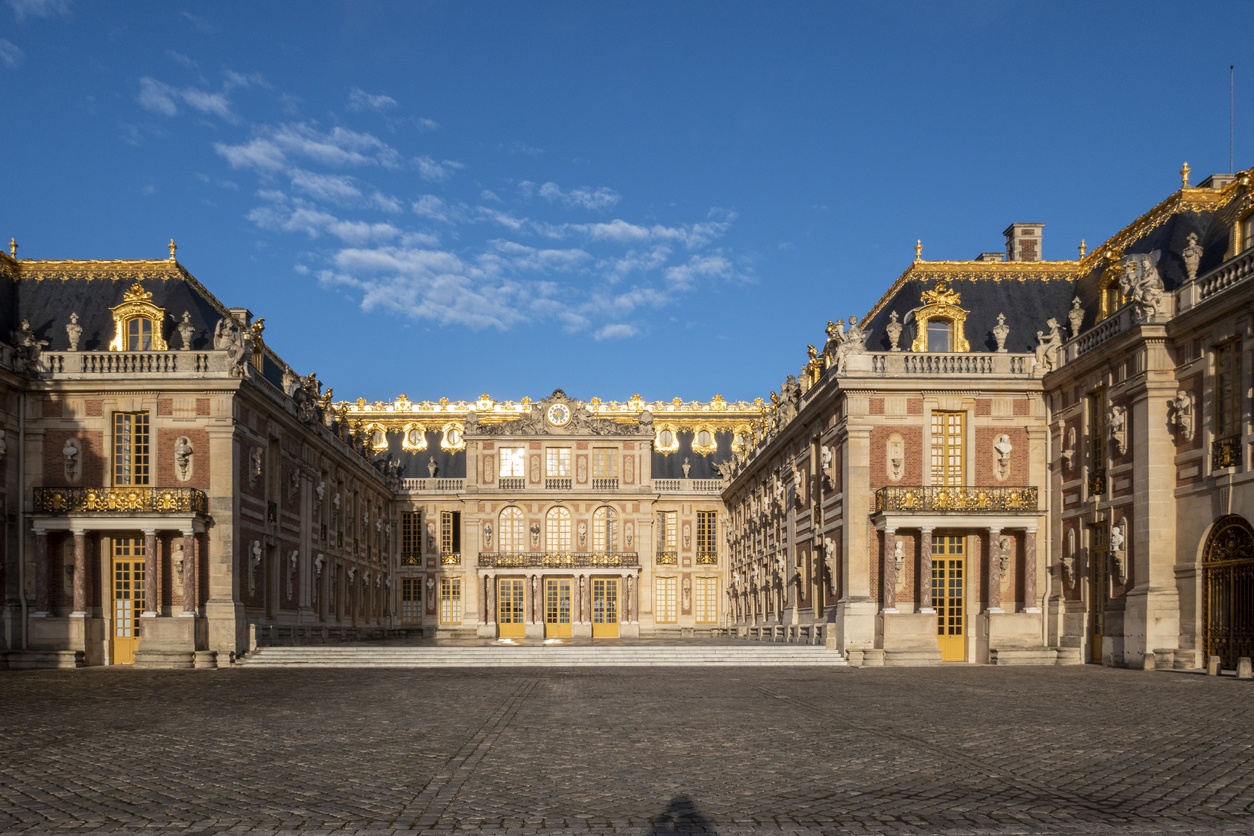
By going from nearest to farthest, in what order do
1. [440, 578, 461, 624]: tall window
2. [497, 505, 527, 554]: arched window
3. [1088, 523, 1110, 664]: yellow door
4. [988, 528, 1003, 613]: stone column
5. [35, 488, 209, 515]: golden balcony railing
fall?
[1088, 523, 1110, 664]: yellow door
[35, 488, 209, 515]: golden balcony railing
[988, 528, 1003, 613]: stone column
[497, 505, 527, 554]: arched window
[440, 578, 461, 624]: tall window

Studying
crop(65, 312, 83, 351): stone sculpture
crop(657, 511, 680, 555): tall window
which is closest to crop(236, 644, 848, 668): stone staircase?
crop(65, 312, 83, 351): stone sculpture

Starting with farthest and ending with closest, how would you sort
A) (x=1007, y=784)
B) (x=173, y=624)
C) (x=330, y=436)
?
(x=330, y=436), (x=173, y=624), (x=1007, y=784)

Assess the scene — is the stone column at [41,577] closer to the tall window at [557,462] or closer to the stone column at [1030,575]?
the stone column at [1030,575]

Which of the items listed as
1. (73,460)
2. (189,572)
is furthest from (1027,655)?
(73,460)

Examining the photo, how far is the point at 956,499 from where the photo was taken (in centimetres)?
3447

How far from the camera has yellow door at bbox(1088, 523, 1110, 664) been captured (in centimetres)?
3162

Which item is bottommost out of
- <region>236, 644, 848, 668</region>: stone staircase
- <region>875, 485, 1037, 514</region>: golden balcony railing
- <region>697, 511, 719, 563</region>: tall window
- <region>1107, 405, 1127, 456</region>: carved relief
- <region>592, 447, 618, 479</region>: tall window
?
<region>236, 644, 848, 668</region>: stone staircase

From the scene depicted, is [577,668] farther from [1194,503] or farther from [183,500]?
[1194,503]

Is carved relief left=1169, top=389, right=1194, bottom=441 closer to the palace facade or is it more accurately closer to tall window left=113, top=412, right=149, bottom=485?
the palace facade

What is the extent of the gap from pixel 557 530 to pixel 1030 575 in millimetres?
35884

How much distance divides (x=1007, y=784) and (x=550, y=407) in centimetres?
5665

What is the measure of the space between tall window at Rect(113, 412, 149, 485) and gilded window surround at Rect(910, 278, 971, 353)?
22171mm

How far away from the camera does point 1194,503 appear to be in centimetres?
2780

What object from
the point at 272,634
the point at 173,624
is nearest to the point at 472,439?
the point at 272,634
